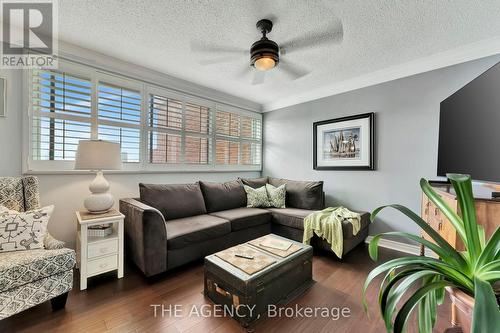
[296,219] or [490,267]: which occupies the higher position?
[490,267]

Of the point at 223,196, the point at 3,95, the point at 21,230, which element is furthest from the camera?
the point at 223,196

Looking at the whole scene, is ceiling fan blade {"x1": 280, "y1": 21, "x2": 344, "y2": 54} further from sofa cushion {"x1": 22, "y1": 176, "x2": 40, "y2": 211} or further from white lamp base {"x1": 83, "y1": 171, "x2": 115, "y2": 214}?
sofa cushion {"x1": 22, "y1": 176, "x2": 40, "y2": 211}

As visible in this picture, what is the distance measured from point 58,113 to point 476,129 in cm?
379

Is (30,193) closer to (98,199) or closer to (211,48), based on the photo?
(98,199)

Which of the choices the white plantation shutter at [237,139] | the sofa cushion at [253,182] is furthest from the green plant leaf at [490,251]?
the white plantation shutter at [237,139]

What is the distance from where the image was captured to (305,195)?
3.25 meters

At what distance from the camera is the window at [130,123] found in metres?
2.23

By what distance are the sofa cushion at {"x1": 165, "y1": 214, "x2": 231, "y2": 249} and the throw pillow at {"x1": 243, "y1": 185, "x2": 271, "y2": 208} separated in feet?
2.61

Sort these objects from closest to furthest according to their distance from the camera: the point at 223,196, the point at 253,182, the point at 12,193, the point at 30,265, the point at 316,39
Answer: the point at 30,265 < the point at 12,193 < the point at 316,39 < the point at 223,196 < the point at 253,182

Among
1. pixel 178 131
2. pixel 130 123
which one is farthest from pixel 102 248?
pixel 178 131

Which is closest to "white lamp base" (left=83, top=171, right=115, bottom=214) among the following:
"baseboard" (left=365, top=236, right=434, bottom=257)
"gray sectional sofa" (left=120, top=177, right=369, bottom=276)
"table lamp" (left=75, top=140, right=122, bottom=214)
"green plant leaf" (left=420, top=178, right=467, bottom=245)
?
"table lamp" (left=75, top=140, right=122, bottom=214)

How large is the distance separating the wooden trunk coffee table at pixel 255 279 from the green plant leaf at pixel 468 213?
1.16 meters

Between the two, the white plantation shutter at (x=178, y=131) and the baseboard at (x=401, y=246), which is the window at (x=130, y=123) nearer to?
the white plantation shutter at (x=178, y=131)

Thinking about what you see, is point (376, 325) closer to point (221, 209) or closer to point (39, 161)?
point (221, 209)
